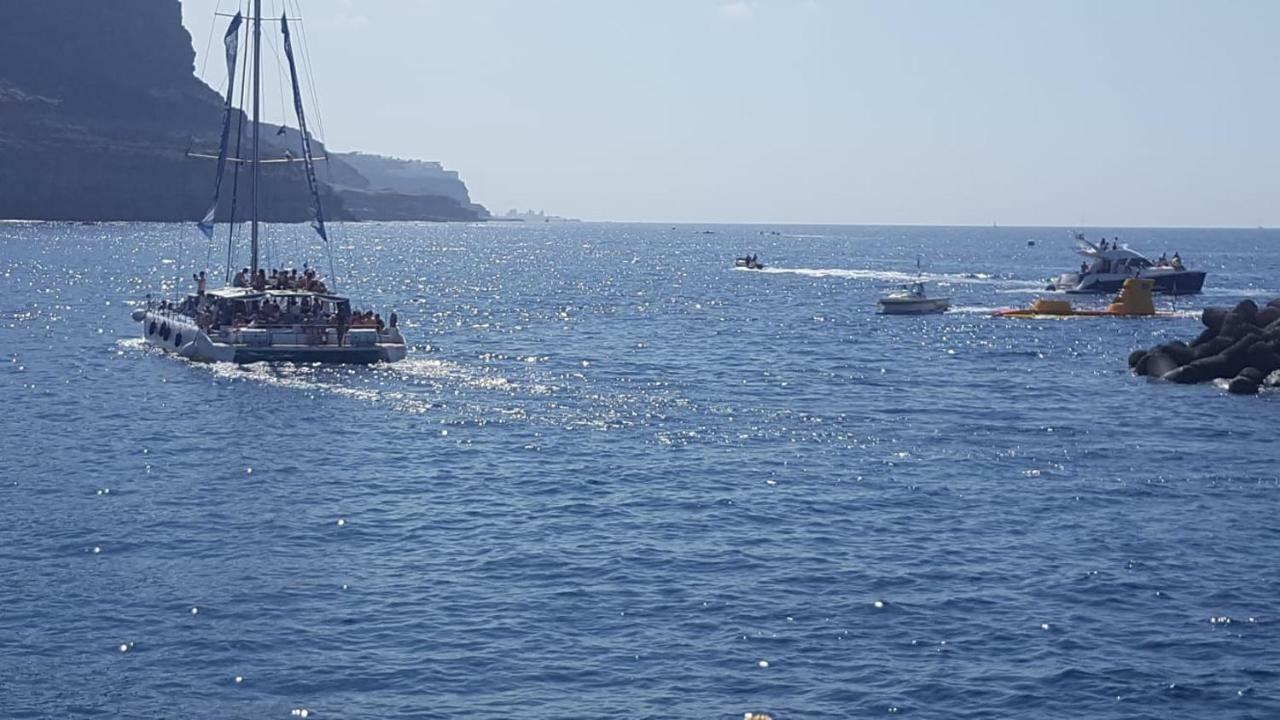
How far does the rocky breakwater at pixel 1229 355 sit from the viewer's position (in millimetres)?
57281

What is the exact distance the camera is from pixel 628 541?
100 ft

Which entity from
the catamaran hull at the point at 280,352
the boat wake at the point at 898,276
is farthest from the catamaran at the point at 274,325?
the boat wake at the point at 898,276

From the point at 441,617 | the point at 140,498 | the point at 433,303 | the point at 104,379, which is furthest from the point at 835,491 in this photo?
the point at 433,303

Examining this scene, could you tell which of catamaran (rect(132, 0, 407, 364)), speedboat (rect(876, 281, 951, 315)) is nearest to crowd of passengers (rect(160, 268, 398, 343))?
catamaran (rect(132, 0, 407, 364))

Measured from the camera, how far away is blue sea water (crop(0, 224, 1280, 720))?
859 inches

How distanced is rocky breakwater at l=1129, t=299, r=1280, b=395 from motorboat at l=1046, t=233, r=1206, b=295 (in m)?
51.9

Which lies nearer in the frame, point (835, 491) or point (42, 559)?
point (42, 559)

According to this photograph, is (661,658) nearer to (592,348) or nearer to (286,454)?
(286,454)

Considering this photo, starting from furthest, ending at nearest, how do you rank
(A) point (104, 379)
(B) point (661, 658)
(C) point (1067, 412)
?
(A) point (104, 379), (C) point (1067, 412), (B) point (661, 658)

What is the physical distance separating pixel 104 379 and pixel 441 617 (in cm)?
3690

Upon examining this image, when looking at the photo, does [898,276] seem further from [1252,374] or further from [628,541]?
[628,541]

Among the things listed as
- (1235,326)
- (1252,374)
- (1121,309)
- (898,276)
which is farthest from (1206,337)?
(898,276)

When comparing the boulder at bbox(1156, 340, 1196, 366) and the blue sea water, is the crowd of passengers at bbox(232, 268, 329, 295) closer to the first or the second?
the blue sea water

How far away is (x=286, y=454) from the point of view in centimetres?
4088
